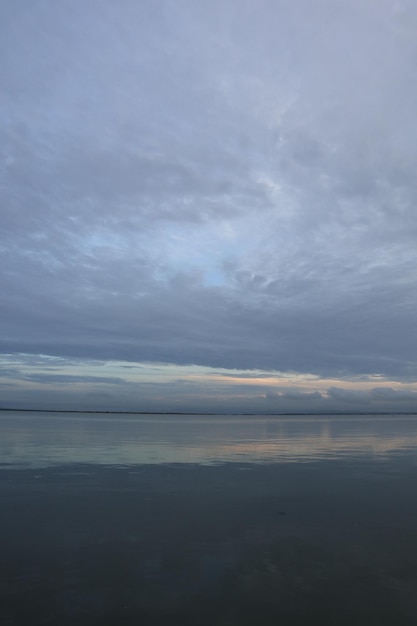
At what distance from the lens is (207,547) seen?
1455cm

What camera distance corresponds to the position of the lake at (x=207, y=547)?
10352 millimetres

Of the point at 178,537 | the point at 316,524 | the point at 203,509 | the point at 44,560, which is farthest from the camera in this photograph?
the point at 203,509

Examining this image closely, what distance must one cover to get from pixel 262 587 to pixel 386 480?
18288mm

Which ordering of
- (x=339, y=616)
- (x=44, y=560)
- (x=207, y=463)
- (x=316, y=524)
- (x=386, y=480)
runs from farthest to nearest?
(x=207, y=463) < (x=386, y=480) < (x=316, y=524) < (x=44, y=560) < (x=339, y=616)

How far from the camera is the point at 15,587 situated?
11.2 meters

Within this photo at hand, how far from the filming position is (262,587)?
453 inches

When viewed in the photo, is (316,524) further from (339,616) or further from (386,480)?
(386,480)

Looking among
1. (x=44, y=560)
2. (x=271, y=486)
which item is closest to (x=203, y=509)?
(x=271, y=486)

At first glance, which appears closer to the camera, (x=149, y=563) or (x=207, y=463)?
(x=149, y=563)

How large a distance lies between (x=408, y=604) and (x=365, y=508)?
9.81 meters

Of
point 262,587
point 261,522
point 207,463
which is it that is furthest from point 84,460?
point 262,587

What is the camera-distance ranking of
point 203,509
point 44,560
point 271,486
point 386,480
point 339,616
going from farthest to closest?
point 386,480 < point 271,486 < point 203,509 < point 44,560 < point 339,616

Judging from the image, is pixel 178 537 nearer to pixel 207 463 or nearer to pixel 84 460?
pixel 207 463

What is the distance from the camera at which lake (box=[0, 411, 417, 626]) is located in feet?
34.0
